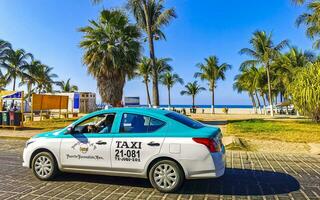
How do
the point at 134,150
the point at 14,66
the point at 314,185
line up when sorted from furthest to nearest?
1. the point at 14,66
2. the point at 314,185
3. the point at 134,150

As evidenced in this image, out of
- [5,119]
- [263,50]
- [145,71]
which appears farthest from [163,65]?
[5,119]

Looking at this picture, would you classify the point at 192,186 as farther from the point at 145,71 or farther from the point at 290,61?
the point at 145,71

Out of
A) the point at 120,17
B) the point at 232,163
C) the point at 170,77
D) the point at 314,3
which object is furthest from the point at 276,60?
the point at 232,163

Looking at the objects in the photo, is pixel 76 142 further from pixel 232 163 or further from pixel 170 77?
pixel 170 77

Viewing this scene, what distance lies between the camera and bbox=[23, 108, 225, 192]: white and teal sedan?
5031 millimetres

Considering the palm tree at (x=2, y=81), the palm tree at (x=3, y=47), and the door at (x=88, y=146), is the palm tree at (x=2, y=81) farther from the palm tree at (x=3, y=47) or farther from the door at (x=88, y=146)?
the door at (x=88, y=146)

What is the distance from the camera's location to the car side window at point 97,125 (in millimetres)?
5758

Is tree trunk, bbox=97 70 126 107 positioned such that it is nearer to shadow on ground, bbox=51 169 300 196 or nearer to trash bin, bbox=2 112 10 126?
trash bin, bbox=2 112 10 126

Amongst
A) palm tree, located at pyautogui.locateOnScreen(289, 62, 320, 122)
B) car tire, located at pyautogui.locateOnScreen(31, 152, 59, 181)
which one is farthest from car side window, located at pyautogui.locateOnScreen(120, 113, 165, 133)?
palm tree, located at pyautogui.locateOnScreen(289, 62, 320, 122)

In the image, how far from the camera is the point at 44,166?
601cm

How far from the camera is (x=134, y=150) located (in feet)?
17.4

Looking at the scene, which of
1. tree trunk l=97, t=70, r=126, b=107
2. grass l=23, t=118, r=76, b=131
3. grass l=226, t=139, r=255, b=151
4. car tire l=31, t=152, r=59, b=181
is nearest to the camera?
car tire l=31, t=152, r=59, b=181

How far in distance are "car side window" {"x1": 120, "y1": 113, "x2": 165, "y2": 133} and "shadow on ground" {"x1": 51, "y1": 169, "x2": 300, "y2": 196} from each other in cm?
114

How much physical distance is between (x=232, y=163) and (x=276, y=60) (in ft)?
127
